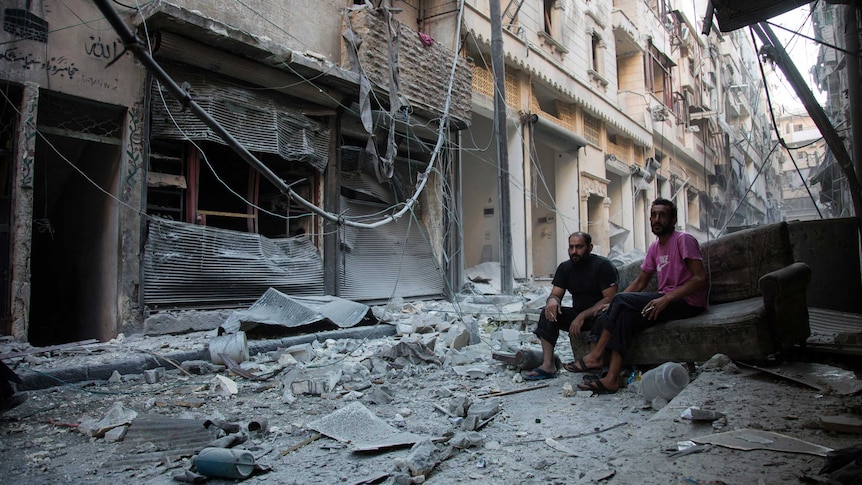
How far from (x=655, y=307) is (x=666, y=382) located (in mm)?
614

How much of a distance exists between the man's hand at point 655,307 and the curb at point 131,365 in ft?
13.4

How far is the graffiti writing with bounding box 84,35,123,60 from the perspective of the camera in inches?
245

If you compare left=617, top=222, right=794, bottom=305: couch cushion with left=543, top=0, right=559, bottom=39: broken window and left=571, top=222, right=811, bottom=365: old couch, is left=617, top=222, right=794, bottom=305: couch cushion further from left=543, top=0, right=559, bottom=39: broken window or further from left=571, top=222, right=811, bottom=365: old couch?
left=543, top=0, right=559, bottom=39: broken window

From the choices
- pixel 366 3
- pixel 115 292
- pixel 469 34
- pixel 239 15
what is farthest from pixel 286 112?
pixel 469 34

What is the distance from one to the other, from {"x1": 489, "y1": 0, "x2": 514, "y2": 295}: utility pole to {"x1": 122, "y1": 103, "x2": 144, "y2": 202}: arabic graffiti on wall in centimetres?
595

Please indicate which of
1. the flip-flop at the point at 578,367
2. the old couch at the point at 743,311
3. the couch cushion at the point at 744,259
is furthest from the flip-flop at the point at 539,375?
the couch cushion at the point at 744,259

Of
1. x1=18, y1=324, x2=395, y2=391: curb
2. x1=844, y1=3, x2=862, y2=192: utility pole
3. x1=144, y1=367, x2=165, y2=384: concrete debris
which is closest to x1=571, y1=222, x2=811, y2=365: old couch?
x1=18, y1=324, x2=395, y2=391: curb

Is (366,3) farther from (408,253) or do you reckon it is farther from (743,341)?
(743,341)

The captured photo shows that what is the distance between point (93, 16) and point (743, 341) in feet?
24.4

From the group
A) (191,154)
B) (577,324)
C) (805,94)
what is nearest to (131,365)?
(191,154)

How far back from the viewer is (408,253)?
431 inches

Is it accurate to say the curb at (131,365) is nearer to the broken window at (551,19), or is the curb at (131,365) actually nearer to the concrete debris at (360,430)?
the concrete debris at (360,430)

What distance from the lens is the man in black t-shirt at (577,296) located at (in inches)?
186

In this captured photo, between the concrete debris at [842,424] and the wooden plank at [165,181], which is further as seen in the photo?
the wooden plank at [165,181]
